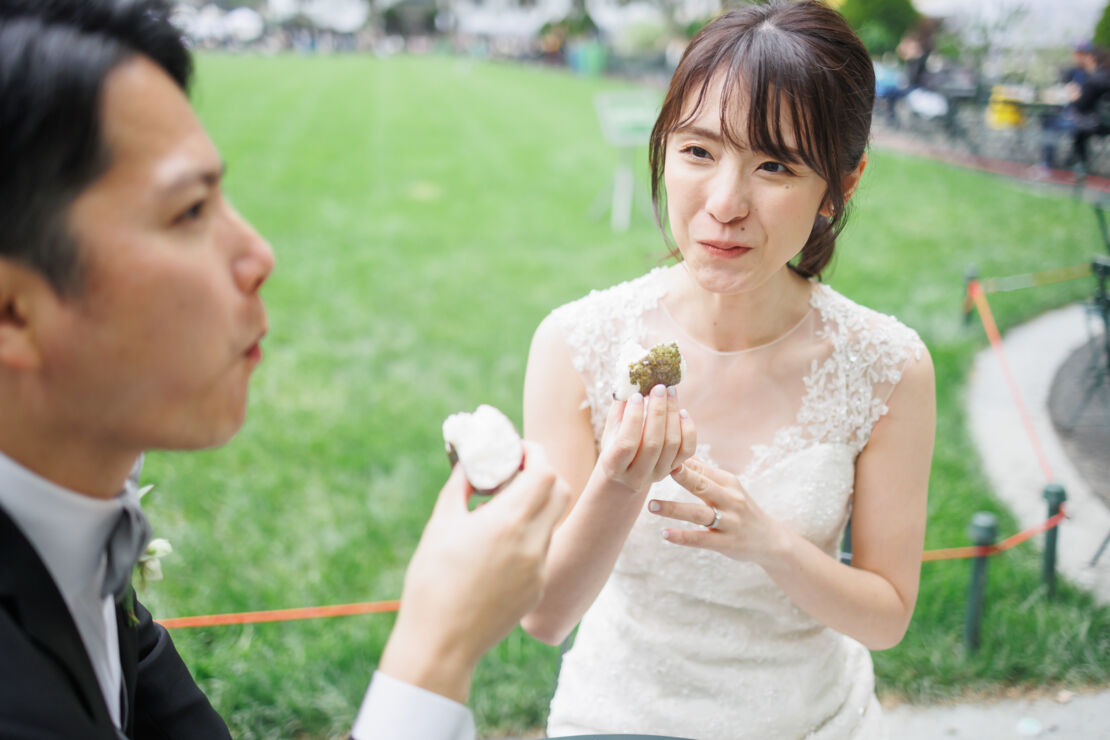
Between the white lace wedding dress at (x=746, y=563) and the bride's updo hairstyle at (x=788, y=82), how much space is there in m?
0.41

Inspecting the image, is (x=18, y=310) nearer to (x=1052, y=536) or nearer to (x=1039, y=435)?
(x=1052, y=536)

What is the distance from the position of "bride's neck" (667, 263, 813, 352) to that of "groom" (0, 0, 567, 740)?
37.7 inches

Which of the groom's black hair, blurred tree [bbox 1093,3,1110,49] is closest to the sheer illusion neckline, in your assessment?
the groom's black hair

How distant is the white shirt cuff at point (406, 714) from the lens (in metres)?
1.02

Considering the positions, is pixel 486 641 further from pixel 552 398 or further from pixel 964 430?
pixel 964 430

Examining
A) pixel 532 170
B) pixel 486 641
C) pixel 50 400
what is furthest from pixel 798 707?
pixel 532 170

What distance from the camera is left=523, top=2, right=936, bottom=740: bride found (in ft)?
5.41

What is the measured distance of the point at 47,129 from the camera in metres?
0.84

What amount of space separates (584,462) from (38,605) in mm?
1164

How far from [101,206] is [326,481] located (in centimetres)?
355

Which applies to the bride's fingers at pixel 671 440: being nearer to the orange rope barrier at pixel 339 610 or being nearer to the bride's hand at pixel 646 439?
the bride's hand at pixel 646 439

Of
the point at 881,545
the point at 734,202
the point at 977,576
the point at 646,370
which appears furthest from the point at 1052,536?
the point at 646,370

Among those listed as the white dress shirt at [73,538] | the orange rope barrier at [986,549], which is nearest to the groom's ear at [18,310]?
the white dress shirt at [73,538]

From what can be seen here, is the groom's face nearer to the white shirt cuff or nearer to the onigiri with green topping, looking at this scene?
the white shirt cuff
